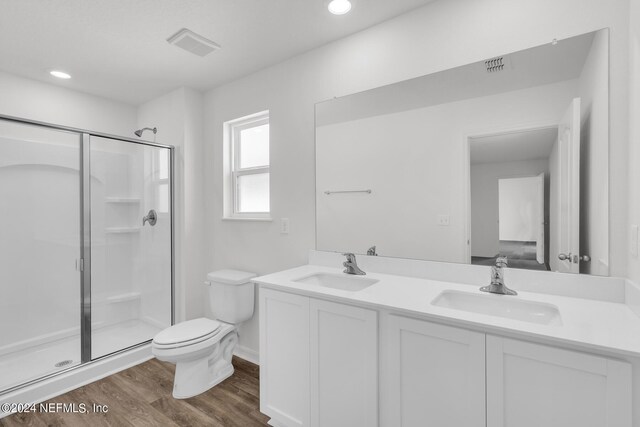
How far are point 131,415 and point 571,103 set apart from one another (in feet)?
9.67

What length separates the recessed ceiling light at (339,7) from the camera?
5.77 feet

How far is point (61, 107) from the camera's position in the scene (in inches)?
117

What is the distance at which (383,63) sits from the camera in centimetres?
195

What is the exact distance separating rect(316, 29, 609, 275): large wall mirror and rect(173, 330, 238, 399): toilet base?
1248mm

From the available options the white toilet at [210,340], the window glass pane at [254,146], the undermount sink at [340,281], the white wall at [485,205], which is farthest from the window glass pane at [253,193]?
the white wall at [485,205]

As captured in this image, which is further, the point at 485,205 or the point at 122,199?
the point at 122,199

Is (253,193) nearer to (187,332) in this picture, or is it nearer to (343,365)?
(187,332)

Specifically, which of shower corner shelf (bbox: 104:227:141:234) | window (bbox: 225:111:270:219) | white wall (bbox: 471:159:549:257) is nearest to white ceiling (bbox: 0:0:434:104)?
window (bbox: 225:111:270:219)

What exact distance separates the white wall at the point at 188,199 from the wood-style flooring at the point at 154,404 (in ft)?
2.26

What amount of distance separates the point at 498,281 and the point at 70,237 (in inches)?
119

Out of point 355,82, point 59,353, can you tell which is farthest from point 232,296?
point 355,82

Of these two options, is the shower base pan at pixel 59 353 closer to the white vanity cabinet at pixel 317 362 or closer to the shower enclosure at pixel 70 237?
the shower enclosure at pixel 70 237

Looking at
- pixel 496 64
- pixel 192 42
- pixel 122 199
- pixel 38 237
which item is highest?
pixel 192 42

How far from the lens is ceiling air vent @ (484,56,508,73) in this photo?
1.56 m
